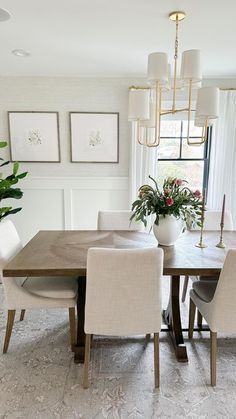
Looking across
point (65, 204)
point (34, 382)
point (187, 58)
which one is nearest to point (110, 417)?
point (34, 382)

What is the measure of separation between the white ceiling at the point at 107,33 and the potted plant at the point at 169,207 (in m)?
1.26

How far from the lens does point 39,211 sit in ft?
12.6

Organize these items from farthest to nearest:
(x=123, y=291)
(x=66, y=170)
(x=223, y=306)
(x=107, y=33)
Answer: (x=66, y=170)
(x=107, y=33)
(x=223, y=306)
(x=123, y=291)

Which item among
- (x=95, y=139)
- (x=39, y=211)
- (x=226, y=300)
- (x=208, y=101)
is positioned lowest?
(x=226, y=300)

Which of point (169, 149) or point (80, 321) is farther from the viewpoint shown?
point (169, 149)

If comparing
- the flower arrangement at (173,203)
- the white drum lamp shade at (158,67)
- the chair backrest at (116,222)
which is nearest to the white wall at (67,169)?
the chair backrest at (116,222)

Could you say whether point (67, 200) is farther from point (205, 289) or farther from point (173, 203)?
point (205, 289)

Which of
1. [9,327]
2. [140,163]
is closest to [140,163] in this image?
[140,163]

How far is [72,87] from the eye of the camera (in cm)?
357

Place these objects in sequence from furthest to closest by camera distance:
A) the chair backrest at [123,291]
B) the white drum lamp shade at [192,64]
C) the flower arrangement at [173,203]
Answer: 1. the flower arrangement at [173,203]
2. the white drum lamp shade at [192,64]
3. the chair backrest at [123,291]

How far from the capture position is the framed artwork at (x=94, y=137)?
362cm

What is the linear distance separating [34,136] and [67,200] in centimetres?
95

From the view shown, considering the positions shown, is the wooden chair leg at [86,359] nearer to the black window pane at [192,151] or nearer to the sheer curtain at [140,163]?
the sheer curtain at [140,163]

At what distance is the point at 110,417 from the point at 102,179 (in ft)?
8.91
